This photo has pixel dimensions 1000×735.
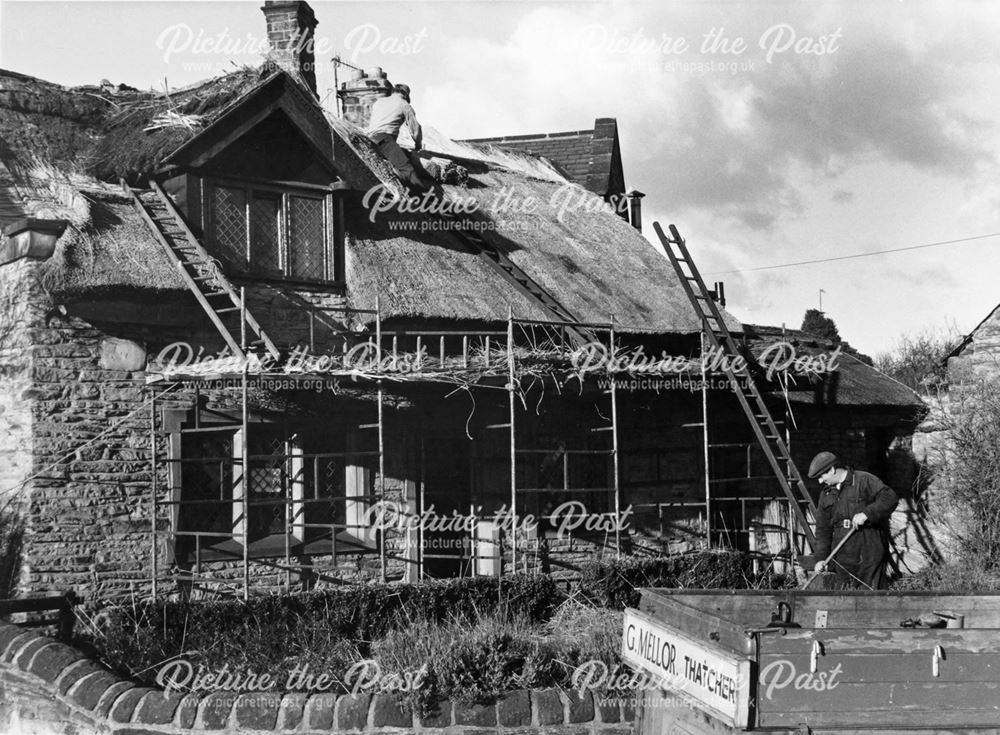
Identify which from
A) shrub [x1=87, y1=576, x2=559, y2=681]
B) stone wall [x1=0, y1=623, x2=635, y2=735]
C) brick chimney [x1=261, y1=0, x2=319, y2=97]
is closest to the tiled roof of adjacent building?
brick chimney [x1=261, y1=0, x2=319, y2=97]

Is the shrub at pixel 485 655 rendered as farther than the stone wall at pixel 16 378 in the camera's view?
No

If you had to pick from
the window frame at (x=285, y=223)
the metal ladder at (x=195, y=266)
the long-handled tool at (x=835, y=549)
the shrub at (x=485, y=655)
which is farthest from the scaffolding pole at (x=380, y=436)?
the long-handled tool at (x=835, y=549)

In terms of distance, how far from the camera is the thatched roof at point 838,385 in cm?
1675

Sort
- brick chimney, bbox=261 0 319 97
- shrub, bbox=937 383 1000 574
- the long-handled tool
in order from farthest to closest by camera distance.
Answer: brick chimney, bbox=261 0 319 97, shrub, bbox=937 383 1000 574, the long-handled tool

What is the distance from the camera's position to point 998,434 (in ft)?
48.2

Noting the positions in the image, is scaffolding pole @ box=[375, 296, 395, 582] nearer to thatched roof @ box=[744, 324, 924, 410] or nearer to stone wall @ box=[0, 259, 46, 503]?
stone wall @ box=[0, 259, 46, 503]

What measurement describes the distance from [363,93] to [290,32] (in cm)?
366

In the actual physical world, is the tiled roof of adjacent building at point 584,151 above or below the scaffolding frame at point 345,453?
above

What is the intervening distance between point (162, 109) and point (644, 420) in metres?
7.61

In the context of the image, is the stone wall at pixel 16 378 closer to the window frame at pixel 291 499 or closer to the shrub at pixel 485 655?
the window frame at pixel 291 499

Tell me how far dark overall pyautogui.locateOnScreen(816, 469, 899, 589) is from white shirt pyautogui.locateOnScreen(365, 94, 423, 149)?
30.6 ft

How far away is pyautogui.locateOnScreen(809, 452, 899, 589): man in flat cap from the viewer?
9.49m

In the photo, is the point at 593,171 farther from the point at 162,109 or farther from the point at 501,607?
the point at 501,607

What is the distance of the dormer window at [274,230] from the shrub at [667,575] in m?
4.75
